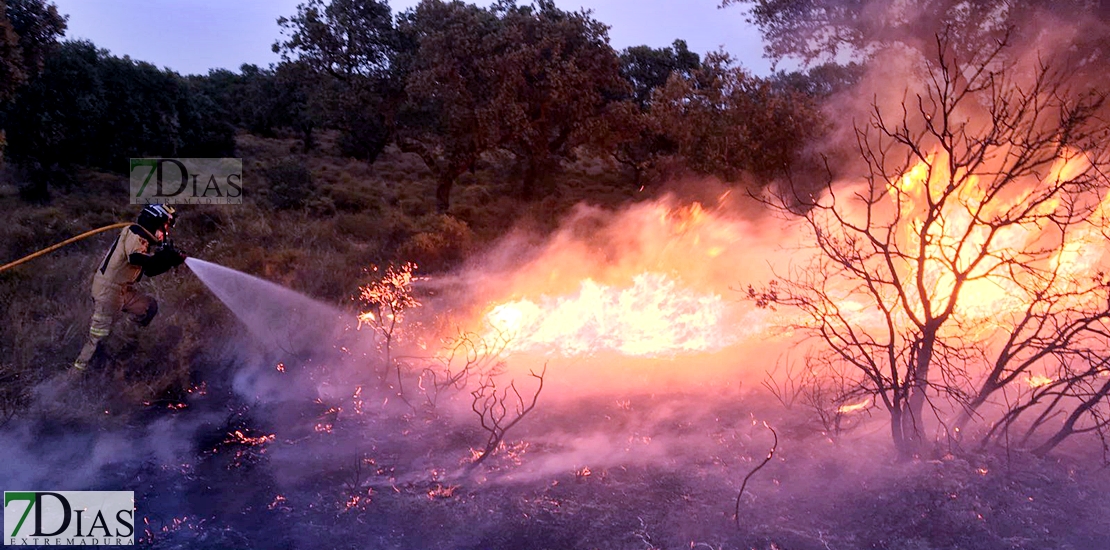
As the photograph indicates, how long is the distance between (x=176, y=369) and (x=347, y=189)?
12040 mm

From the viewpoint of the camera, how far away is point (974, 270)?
28.4 feet

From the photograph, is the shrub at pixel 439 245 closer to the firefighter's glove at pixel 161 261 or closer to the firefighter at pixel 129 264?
the firefighter at pixel 129 264

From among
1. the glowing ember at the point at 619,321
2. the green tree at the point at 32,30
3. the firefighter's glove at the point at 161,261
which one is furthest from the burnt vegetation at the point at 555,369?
the firefighter's glove at the point at 161,261

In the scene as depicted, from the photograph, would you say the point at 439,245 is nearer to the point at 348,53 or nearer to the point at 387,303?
the point at 387,303

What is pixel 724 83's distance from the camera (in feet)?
53.0

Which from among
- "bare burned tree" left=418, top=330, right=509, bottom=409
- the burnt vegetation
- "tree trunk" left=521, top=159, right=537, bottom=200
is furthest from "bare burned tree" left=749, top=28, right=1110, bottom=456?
"tree trunk" left=521, top=159, right=537, bottom=200

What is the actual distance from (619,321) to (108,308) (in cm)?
606

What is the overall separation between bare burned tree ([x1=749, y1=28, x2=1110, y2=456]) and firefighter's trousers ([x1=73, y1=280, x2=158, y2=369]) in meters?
6.18

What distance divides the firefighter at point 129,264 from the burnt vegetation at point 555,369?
0.80m

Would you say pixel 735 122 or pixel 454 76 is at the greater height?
pixel 454 76

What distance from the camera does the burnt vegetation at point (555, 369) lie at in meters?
5.42

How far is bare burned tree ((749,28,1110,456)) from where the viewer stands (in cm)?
543

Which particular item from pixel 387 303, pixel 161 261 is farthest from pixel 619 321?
pixel 161 261

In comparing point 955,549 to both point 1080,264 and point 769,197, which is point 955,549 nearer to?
point 1080,264
